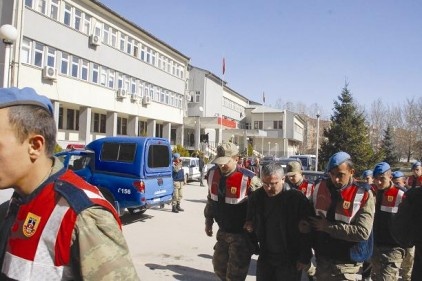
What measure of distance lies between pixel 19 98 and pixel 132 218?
10609mm

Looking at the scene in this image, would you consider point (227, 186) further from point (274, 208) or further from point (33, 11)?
point (33, 11)

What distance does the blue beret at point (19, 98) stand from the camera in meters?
1.41

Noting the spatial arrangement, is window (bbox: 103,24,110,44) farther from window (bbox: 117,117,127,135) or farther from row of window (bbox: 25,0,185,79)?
window (bbox: 117,117,127,135)

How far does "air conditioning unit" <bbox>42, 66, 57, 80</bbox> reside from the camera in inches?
894

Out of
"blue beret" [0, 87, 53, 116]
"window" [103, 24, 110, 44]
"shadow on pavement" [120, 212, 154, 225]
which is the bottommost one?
"shadow on pavement" [120, 212, 154, 225]

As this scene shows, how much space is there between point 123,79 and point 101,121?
4.02 meters

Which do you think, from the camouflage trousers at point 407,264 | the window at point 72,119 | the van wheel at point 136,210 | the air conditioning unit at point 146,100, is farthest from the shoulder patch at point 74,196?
the air conditioning unit at point 146,100

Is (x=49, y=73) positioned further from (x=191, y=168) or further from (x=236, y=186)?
(x=236, y=186)

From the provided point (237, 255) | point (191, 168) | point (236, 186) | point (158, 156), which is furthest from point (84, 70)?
point (237, 255)

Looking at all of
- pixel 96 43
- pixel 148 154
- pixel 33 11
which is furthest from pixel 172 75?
pixel 148 154

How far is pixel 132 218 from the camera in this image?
11609mm

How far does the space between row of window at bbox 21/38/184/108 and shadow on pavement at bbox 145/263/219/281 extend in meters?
18.8

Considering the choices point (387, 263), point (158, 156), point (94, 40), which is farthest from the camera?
point (94, 40)

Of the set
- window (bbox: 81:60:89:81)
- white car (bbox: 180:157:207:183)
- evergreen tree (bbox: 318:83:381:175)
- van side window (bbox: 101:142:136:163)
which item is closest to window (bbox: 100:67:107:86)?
window (bbox: 81:60:89:81)
